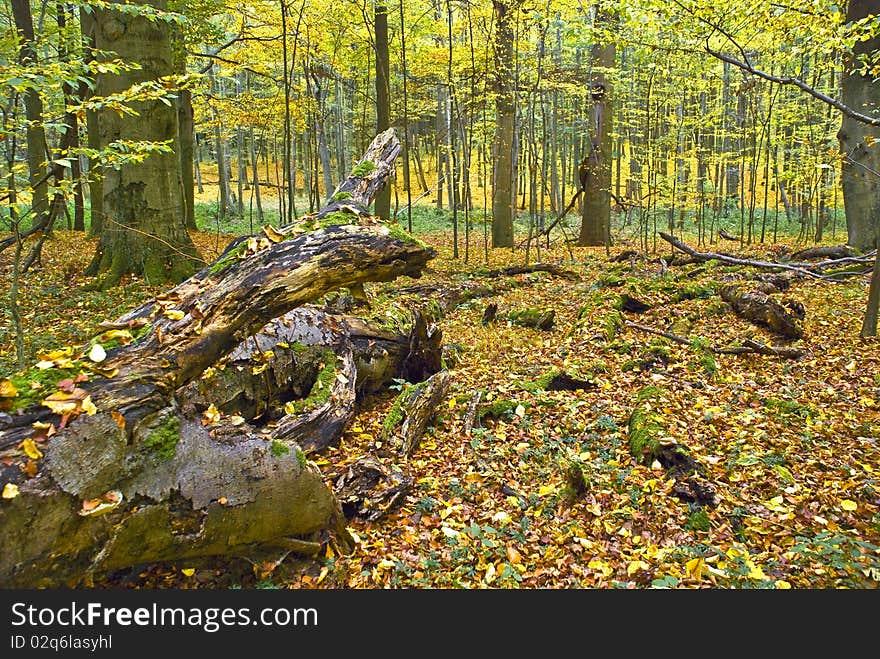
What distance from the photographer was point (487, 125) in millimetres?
22688

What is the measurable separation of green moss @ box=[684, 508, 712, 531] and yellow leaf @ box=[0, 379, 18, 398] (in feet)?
13.1

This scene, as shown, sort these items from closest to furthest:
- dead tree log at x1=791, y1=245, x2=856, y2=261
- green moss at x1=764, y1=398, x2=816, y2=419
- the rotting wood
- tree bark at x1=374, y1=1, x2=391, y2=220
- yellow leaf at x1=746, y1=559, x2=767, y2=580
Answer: yellow leaf at x1=746, y1=559, x2=767, y2=580 → the rotting wood → green moss at x1=764, y1=398, x2=816, y2=419 → dead tree log at x1=791, y1=245, x2=856, y2=261 → tree bark at x1=374, y1=1, x2=391, y2=220

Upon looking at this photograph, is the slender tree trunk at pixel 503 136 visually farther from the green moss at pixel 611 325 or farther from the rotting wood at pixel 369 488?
the rotting wood at pixel 369 488

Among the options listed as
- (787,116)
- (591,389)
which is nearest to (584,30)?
(591,389)

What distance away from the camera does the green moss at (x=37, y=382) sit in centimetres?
239

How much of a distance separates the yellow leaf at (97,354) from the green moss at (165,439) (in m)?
0.45

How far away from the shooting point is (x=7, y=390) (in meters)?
2.34

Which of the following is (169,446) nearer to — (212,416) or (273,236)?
(212,416)

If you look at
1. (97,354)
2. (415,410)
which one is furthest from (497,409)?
(97,354)

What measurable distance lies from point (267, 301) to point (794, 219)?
34.2m

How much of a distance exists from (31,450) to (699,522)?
12.7 ft

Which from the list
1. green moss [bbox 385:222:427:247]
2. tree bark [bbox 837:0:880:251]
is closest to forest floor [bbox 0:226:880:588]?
green moss [bbox 385:222:427:247]

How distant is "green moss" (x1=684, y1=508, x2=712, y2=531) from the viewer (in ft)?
11.7

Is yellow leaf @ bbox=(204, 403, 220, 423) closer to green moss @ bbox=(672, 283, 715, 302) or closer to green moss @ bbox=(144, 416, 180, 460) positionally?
green moss @ bbox=(144, 416, 180, 460)
